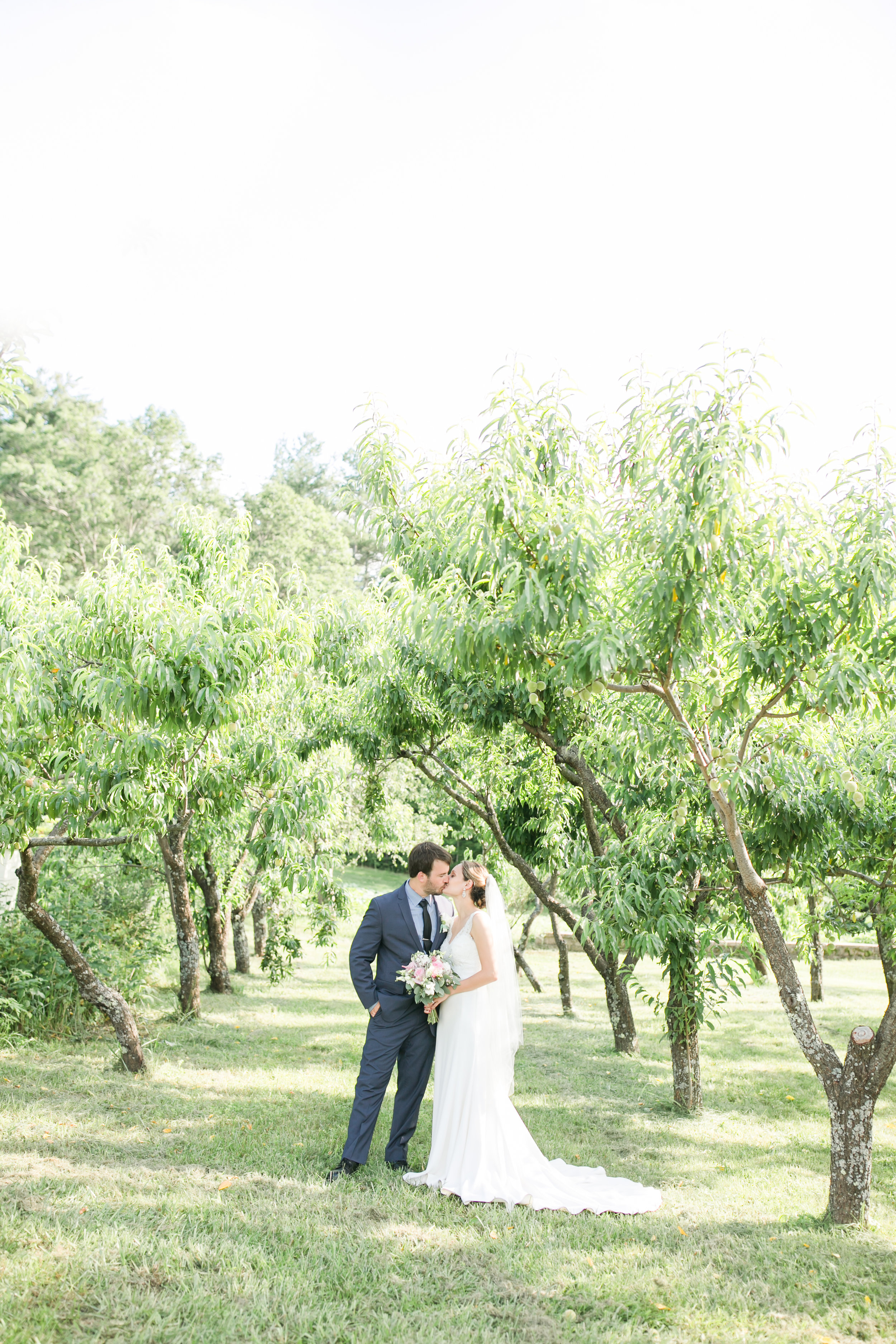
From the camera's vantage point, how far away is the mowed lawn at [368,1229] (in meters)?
3.60

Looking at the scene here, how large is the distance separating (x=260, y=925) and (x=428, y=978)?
11715mm

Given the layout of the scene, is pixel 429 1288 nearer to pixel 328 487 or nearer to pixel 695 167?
pixel 695 167

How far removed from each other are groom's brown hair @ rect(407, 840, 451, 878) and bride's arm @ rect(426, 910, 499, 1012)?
421 mm

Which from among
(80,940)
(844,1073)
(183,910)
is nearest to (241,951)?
(80,940)

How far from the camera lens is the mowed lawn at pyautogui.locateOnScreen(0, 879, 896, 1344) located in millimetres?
3598

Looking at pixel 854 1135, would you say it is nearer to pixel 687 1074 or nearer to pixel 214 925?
pixel 687 1074

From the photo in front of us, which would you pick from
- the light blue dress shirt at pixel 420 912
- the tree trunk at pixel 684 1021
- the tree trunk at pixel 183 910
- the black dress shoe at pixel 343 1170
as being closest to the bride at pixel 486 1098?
the light blue dress shirt at pixel 420 912

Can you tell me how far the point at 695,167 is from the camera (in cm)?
521

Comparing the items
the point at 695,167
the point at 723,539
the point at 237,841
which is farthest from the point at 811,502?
the point at 237,841

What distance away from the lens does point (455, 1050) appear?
5477 millimetres

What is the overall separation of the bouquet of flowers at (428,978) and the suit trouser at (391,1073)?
162mm

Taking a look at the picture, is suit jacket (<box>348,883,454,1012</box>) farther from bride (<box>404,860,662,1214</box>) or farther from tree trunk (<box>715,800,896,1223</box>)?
tree trunk (<box>715,800,896,1223</box>)

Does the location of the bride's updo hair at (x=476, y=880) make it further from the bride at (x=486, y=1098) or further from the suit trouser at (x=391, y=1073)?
the suit trouser at (x=391, y=1073)

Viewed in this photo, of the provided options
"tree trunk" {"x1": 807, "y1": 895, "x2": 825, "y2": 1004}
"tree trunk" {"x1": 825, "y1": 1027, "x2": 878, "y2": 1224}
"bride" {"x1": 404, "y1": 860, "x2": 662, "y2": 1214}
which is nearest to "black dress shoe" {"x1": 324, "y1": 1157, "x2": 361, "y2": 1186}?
"bride" {"x1": 404, "y1": 860, "x2": 662, "y2": 1214}
